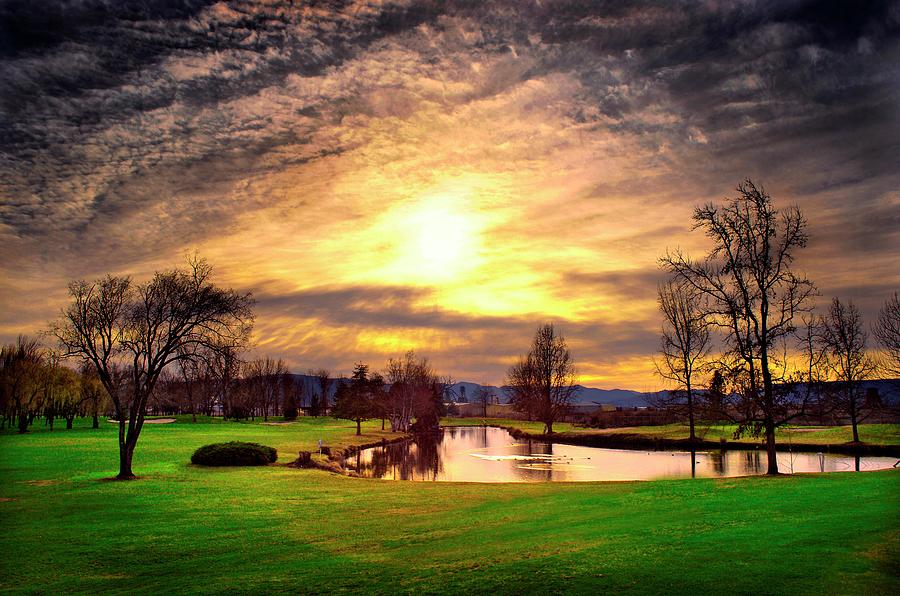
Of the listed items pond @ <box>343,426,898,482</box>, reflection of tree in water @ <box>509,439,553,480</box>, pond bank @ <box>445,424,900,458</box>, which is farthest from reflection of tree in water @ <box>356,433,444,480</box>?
pond bank @ <box>445,424,900,458</box>

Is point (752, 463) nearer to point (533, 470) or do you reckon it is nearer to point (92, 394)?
point (533, 470)

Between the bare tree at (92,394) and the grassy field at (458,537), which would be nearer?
the grassy field at (458,537)

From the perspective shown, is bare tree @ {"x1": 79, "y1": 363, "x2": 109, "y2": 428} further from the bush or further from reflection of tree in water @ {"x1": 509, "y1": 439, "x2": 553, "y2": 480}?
reflection of tree in water @ {"x1": 509, "y1": 439, "x2": 553, "y2": 480}

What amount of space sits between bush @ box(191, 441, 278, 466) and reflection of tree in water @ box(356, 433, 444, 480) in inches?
323

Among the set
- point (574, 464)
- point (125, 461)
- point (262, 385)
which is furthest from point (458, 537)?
point (262, 385)

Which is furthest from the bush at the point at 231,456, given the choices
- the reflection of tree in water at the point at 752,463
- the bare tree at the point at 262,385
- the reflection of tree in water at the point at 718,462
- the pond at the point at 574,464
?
the bare tree at the point at 262,385

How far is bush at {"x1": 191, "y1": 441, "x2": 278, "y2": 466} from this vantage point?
38.6 m

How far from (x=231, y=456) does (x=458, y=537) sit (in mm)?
27623

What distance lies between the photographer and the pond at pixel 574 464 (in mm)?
41719

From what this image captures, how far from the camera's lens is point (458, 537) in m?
15.9

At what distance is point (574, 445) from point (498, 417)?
322 ft

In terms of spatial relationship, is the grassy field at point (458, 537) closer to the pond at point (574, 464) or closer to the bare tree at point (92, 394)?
the pond at point (574, 464)

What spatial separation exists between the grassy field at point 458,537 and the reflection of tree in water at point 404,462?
16978 millimetres

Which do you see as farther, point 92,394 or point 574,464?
point 92,394
